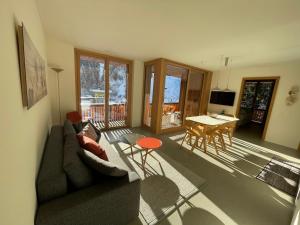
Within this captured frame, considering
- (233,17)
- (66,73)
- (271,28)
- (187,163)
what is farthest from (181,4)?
(66,73)

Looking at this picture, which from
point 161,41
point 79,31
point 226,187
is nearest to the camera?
point 226,187

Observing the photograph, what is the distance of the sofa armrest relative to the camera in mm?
976

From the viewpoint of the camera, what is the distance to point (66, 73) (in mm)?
3266

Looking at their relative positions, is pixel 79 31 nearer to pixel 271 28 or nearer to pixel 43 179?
pixel 43 179

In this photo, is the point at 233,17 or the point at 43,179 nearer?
the point at 43,179

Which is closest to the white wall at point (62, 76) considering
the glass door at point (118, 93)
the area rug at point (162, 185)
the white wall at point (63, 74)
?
the white wall at point (63, 74)

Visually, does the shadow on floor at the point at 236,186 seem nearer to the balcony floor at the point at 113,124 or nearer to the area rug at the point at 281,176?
the area rug at the point at 281,176

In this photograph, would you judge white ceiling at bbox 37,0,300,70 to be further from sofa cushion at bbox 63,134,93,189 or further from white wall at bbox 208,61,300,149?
sofa cushion at bbox 63,134,93,189

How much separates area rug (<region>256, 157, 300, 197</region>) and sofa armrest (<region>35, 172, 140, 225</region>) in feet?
7.75

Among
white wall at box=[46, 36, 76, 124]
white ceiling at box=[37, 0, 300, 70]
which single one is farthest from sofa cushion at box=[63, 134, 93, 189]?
white wall at box=[46, 36, 76, 124]

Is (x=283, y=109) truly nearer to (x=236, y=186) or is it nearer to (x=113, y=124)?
(x=236, y=186)

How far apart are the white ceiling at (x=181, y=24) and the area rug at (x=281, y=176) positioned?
2.40m

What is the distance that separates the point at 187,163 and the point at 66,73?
3.53 m

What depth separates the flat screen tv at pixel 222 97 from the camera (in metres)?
4.80
